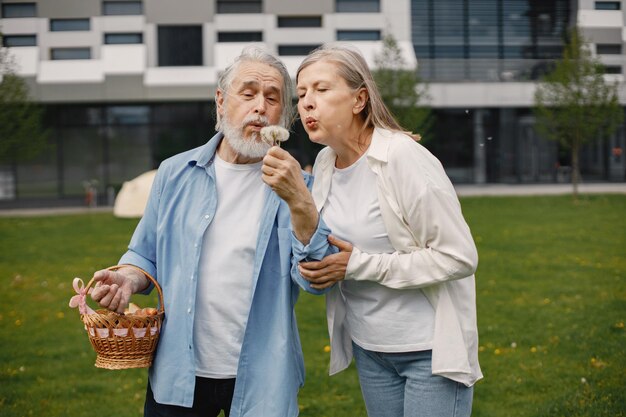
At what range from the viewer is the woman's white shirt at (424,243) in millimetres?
2592

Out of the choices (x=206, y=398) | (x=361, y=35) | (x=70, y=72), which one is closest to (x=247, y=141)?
(x=206, y=398)

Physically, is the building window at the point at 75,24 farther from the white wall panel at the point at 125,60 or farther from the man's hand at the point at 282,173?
the white wall panel at the point at 125,60

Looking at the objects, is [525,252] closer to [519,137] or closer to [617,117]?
[617,117]

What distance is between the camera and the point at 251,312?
9.33 ft

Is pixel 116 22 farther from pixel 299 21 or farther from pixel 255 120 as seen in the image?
pixel 255 120

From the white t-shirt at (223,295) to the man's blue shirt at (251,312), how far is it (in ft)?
0.17

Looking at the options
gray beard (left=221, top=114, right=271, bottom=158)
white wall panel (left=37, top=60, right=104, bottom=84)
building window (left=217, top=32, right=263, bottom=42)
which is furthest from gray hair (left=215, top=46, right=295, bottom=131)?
building window (left=217, top=32, right=263, bottom=42)

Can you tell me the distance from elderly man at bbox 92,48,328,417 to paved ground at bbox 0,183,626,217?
2325 centimetres

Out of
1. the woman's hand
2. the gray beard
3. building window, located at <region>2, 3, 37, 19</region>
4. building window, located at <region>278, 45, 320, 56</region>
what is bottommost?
the woman's hand

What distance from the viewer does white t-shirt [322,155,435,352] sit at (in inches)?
107

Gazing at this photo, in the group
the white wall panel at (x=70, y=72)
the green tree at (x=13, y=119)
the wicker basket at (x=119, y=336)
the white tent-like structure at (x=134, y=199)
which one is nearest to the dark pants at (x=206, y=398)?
the wicker basket at (x=119, y=336)

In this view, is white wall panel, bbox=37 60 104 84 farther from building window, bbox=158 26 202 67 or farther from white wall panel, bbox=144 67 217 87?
building window, bbox=158 26 202 67

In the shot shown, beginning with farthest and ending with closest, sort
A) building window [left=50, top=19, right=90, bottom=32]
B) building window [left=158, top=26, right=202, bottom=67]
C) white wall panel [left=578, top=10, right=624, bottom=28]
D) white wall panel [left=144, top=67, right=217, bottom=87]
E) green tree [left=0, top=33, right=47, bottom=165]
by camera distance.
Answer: white wall panel [left=144, top=67, right=217, bottom=87]
building window [left=158, top=26, right=202, bottom=67]
green tree [left=0, top=33, right=47, bottom=165]
building window [left=50, top=19, right=90, bottom=32]
white wall panel [left=578, top=10, right=624, bottom=28]

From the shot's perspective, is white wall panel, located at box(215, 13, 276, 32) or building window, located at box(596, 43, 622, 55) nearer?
building window, located at box(596, 43, 622, 55)
